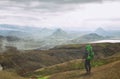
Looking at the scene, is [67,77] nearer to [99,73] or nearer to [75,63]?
[99,73]

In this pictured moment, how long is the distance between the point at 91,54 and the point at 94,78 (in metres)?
3.23

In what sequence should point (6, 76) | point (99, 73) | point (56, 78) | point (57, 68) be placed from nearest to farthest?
point (99, 73)
point (6, 76)
point (56, 78)
point (57, 68)

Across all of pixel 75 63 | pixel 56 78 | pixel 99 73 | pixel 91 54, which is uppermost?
pixel 91 54

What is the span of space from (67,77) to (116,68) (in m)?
8.41

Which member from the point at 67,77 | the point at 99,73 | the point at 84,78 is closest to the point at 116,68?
the point at 99,73

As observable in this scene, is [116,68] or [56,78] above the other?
[116,68]

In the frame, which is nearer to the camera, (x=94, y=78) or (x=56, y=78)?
(x=94, y=78)

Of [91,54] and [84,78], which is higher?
[91,54]

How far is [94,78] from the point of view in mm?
39375

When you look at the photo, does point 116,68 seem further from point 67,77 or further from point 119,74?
point 67,77

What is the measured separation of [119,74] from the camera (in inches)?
1566

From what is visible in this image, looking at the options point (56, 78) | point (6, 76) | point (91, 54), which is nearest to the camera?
point (91, 54)

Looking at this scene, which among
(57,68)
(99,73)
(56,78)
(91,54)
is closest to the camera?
(91,54)

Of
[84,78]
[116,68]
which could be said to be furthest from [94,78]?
[116,68]
